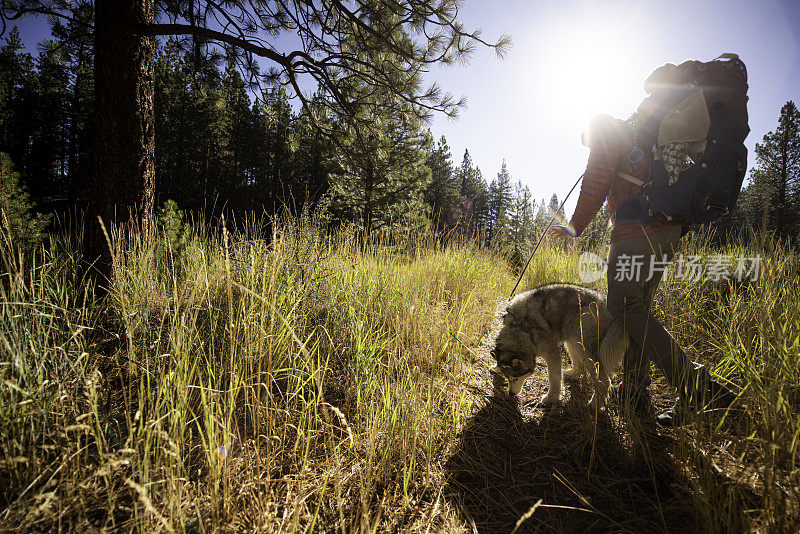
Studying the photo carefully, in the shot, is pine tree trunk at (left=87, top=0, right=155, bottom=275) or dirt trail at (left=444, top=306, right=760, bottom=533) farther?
pine tree trunk at (left=87, top=0, right=155, bottom=275)

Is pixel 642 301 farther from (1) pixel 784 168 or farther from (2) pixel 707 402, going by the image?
(1) pixel 784 168

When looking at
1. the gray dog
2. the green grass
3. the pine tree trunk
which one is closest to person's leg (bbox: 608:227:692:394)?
the gray dog

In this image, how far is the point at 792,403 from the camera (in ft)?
4.65

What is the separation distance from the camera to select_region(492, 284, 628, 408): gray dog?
1935 millimetres

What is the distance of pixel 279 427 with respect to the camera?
1.29m

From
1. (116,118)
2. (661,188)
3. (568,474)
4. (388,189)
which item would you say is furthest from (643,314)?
(388,189)

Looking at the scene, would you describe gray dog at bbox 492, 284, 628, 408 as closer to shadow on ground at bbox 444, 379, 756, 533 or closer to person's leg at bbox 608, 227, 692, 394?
person's leg at bbox 608, 227, 692, 394

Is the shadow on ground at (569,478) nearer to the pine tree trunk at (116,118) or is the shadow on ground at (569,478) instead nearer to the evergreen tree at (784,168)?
the pine tree trunk at (116,118)

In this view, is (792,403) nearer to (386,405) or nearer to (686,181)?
(686,181)

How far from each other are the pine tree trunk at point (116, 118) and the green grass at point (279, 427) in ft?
A: 1.40

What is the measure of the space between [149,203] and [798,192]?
27.6 m

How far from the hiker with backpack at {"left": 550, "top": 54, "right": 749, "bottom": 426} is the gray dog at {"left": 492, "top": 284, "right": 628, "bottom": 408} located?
17 cm

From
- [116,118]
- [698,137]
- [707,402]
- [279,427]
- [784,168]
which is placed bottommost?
[279,427]

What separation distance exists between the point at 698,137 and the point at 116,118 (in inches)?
165
